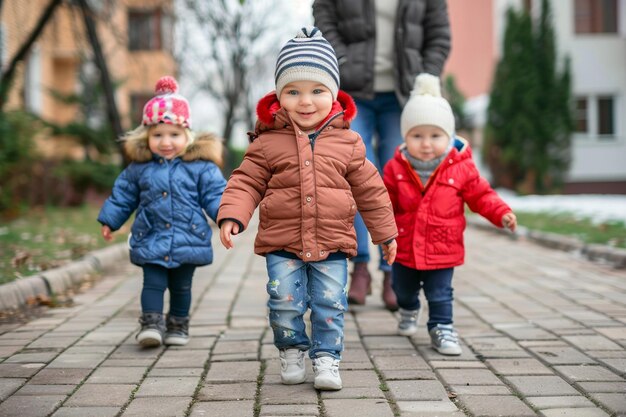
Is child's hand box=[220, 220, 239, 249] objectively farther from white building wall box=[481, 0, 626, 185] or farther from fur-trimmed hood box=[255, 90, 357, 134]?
white building wall box=[481, 0, 626, 185]

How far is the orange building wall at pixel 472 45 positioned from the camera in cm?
3180

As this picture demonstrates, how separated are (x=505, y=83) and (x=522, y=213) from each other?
811cm

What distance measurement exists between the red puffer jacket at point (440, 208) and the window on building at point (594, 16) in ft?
63.0

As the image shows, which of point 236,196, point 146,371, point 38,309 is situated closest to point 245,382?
point 146,371

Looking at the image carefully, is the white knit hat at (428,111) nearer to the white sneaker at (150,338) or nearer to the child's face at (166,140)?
the child's face at (166,140)

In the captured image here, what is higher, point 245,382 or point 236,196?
point 236,196

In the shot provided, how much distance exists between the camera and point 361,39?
16.9 ft

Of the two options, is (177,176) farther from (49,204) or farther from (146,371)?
(49,204)

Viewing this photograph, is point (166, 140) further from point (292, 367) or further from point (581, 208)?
point (581, 208)

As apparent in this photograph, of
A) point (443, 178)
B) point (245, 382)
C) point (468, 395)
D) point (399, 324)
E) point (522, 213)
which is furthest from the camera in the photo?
point (522, 213)

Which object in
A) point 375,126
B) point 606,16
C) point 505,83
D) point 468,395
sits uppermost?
point 606,16

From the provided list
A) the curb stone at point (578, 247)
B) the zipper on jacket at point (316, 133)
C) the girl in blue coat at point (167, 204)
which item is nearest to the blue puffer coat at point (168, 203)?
the girl in blue coat at point (167, 204)

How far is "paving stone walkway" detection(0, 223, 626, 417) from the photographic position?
3084 mm

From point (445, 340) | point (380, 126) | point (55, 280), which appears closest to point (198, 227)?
point (445, 340)
